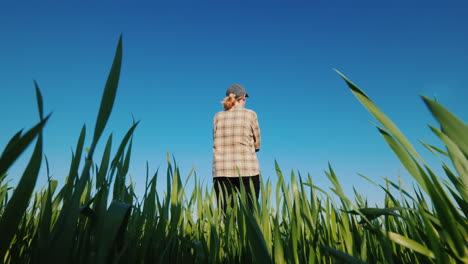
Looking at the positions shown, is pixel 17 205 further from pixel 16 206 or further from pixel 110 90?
pixel 110 90

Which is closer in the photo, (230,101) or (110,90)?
(110,90)

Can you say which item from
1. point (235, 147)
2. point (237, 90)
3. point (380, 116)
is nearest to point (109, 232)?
point (380, 116)

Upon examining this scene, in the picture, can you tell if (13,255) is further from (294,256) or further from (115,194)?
(294,256)

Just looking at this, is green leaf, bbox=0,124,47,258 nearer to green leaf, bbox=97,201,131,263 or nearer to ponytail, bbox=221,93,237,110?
green leaf, bbox=97,201,131,263

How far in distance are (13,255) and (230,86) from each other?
3.01 m

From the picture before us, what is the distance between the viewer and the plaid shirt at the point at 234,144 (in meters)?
3.11

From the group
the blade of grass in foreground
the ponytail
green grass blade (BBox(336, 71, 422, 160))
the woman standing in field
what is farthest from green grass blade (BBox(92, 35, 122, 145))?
the ponytail

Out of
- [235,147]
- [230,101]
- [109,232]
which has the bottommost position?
[109,232]

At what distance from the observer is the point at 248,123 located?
3162mm

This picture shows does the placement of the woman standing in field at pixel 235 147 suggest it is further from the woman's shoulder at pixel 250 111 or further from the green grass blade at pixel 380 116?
the green grass blade at pixel 380 116

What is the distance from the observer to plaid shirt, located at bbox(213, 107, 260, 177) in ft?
10.2

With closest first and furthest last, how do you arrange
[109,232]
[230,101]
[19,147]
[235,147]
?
[19,147] → [109,232] → [235,147] → [230,101]

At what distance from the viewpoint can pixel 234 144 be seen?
10.3 ft

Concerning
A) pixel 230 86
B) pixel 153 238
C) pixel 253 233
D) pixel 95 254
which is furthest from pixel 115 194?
pixel 230 86
